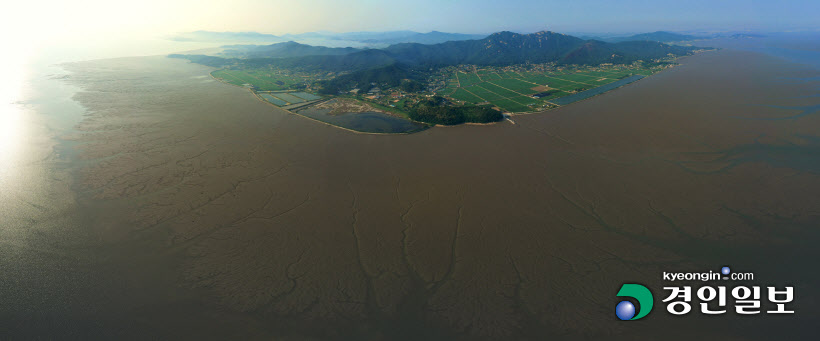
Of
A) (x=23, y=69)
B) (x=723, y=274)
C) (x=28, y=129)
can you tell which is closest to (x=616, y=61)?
(x=723, y=274)

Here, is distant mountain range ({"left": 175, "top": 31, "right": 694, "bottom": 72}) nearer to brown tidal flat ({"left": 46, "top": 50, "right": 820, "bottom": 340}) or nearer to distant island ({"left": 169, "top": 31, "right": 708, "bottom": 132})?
distant island ({"left": 169, "top": 31, "right": 708, "bottom": 132})

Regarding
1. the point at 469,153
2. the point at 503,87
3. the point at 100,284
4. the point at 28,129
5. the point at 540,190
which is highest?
the point at 503,87

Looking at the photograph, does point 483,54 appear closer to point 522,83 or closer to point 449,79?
point 449,79

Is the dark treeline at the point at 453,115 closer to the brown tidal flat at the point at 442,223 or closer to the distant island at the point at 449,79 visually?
the distant island at the point at 449,79

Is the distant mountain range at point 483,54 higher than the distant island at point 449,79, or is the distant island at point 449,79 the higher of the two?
the distant mountain range at point 483,54

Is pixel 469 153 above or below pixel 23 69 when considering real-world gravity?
below

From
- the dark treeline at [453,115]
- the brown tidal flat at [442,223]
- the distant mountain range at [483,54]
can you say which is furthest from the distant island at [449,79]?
the brown tidal flat at [442,223]

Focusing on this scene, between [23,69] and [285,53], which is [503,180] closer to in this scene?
[23,69]

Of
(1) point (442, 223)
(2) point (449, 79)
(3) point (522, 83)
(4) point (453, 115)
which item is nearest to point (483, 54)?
(2) point (449, 79)
